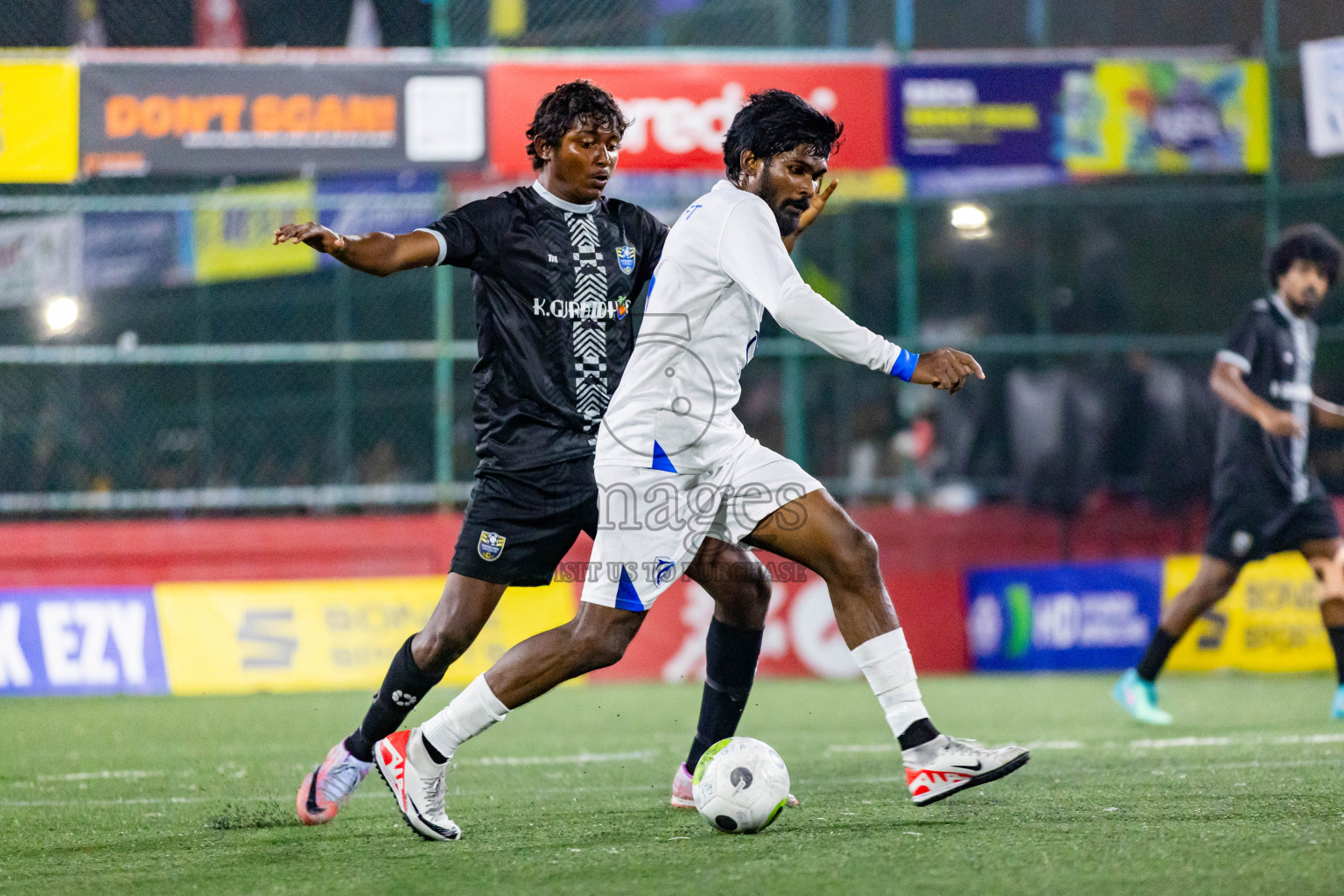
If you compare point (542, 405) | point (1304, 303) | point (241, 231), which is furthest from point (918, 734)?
point (241, 231)

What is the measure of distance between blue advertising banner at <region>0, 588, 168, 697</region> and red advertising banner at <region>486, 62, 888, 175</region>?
170 inches

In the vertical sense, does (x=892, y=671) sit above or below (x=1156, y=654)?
above

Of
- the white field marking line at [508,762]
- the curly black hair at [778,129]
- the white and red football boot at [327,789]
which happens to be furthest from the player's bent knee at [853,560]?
the white field marking line at [508,762]

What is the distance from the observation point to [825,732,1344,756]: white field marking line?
264 inches

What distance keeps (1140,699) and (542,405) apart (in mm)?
4305

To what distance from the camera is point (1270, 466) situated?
320 inches

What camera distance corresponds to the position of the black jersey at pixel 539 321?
16.5 feet

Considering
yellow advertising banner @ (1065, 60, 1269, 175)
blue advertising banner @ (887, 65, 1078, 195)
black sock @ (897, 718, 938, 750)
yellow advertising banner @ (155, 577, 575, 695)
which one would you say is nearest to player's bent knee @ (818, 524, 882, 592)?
black sock @ (897, 718, 938, 750)

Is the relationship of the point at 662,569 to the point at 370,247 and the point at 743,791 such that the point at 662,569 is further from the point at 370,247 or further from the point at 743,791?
the point at 370,247

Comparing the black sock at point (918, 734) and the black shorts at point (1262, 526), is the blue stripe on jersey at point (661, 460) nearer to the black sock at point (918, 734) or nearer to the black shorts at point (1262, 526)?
the black sock at point (918, 734)

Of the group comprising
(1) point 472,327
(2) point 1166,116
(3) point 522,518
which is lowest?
(3) point 522,518

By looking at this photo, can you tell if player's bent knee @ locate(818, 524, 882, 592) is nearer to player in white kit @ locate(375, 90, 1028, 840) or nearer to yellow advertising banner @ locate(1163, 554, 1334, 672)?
player in white kit @ locate(375, 90, 1028, 840)

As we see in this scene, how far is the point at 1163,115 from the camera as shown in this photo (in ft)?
41.5

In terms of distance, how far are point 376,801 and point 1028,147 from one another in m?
8.78
